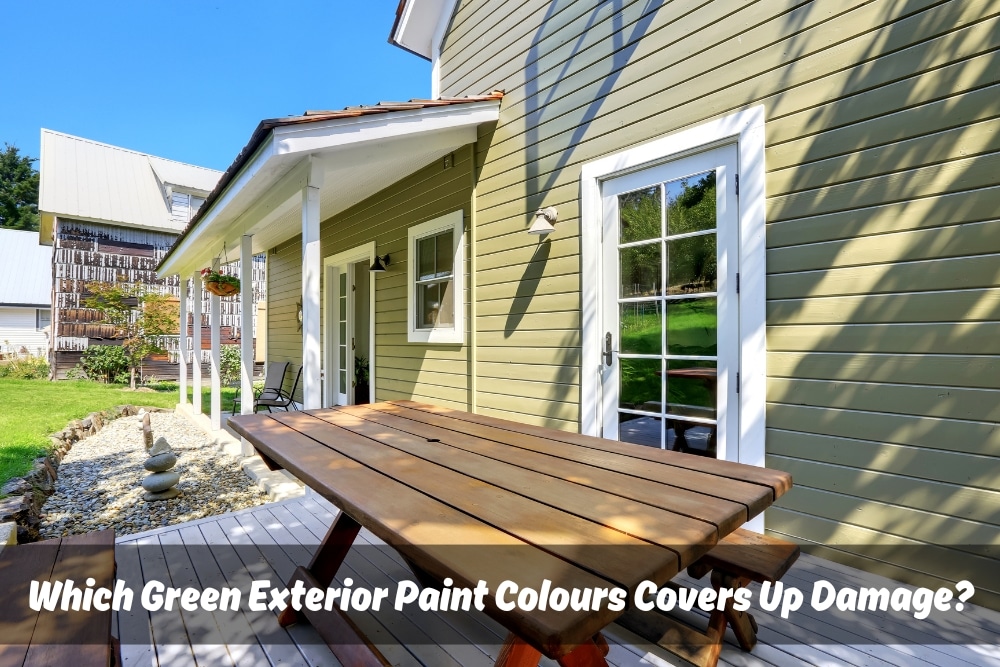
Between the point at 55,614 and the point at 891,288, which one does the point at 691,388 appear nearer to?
the point at 891,288

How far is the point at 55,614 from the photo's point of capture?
3.85ft

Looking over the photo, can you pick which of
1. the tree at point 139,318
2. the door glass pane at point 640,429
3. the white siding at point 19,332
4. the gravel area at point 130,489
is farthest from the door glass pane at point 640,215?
the white siding at point 19,332

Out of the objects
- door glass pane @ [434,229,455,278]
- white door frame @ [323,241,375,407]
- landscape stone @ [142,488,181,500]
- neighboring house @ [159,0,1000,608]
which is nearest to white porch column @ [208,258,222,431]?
white door frame @ [323,241,375,407]

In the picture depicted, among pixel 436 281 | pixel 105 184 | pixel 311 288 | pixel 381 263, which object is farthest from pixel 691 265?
pixel 105 184

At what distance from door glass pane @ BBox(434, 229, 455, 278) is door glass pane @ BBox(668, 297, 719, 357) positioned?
222 cm

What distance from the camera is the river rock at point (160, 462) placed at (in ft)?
11.8

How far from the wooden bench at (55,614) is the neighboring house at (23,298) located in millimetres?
18992

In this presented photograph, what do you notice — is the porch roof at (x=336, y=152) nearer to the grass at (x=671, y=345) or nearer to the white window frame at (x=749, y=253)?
the white window frame at (x=749, y=253)

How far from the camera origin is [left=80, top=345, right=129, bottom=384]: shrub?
11.6m

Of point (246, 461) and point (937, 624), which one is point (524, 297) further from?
point (246, 461)

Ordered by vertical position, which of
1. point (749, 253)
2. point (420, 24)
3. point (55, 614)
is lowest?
point (55, 614)

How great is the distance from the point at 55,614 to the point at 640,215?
2942 mm

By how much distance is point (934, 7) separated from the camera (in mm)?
1861

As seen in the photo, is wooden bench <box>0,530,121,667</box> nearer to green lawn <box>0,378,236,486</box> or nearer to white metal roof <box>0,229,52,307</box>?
green lawn <box>0,378,236,486</box>
